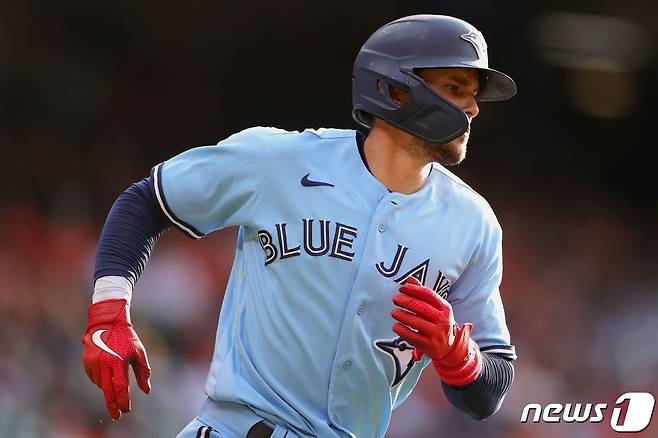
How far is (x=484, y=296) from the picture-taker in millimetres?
3232

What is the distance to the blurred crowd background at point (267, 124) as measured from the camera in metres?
6.91

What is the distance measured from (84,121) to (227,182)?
4.86 m

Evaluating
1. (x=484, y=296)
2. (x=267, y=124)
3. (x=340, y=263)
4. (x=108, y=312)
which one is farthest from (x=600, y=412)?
(x=108, y=312)

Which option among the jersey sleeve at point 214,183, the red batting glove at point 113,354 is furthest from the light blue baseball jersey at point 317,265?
the red batting glove at point 113,354

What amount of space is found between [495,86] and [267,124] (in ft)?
16.3

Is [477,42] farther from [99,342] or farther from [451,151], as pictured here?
[99,342]

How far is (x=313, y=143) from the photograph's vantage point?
3.19 metres

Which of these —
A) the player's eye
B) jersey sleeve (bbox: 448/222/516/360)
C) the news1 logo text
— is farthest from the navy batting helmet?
the news1 logo text

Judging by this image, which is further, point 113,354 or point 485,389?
point 485,389

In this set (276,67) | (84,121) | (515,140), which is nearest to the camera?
(84,121)

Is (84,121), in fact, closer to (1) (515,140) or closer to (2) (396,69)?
(1) (515,140)

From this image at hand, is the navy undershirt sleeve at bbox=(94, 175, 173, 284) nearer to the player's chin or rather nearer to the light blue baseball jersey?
the light blue baseball jersey

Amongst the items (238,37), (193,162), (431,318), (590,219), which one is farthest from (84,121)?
(431,318)

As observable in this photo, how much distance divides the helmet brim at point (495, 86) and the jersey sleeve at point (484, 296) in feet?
1.42
